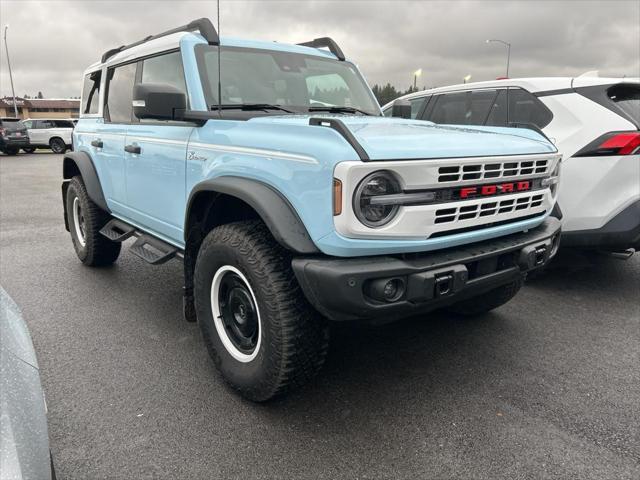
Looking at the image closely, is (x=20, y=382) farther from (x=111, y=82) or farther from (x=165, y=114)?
(x=111, y=82)

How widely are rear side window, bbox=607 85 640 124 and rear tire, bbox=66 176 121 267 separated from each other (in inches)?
190

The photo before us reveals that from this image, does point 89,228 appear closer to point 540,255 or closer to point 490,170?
point 490,170

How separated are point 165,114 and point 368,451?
211 cm

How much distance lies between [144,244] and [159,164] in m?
0.81

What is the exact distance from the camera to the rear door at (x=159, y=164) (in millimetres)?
3176

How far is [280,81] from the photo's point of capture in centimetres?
342

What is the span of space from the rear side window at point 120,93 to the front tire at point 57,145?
928 inches

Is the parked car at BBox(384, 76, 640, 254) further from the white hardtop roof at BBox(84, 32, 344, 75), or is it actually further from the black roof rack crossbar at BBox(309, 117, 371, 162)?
the black roof rack crossbar at BBox(309, 117, 371, 162)

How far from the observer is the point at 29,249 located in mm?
5820

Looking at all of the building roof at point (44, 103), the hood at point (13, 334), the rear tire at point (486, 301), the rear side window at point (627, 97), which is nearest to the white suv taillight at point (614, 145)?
the rear side window at point (627, 97)

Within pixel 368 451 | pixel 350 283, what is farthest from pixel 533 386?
pixel 350 283

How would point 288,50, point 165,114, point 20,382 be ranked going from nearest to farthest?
point 20,382 < point 165,114 < point 288,50

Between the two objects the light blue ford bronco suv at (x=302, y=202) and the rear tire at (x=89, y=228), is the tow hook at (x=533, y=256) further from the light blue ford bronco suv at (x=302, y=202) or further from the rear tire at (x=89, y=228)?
the rear tire at (x=89, y=228)

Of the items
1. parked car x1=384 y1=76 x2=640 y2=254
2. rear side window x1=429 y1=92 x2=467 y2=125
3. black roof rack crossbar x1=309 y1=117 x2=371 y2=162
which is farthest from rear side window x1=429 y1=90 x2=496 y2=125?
black roof rack crossbar x1=309 y1=117 x2=371 y2=162
